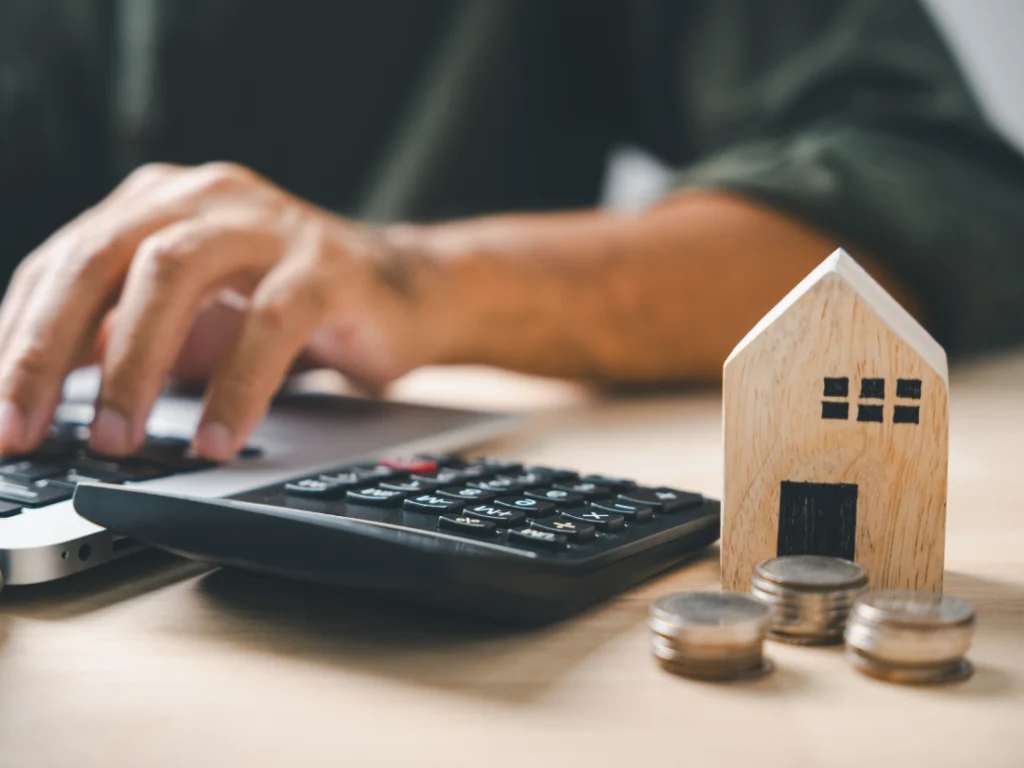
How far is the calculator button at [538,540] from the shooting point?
11.3 inches

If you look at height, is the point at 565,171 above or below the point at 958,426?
above

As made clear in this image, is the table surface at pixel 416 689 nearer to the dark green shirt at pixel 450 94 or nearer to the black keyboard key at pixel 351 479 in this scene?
the black keyboard key at pixel 351 479

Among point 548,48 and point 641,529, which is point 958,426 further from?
point 548,48

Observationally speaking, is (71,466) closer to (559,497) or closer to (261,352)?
(261,352)

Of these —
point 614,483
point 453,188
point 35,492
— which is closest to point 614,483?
point 614,483

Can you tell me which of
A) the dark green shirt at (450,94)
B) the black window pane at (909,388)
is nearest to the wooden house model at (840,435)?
the black window pane at (909,388)

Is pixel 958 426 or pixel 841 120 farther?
pixel 841 120

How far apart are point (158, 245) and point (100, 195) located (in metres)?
0.69

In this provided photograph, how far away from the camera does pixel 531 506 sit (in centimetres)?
32

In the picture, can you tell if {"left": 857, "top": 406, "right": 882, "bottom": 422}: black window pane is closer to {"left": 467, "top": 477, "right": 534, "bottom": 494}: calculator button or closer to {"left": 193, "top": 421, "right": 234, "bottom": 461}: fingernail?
{"left": 467, "top": 477, "right": 534, "bottom": 494}: calculator button

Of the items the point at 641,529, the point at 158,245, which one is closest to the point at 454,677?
the point at 641,529

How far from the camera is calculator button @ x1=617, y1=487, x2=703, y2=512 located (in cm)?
35

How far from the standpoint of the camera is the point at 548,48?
1.17m

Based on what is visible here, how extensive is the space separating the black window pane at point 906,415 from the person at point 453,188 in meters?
0.29
